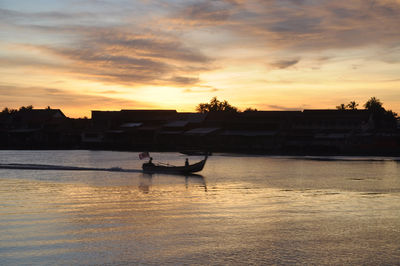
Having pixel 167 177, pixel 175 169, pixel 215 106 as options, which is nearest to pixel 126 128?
pixel 215 106

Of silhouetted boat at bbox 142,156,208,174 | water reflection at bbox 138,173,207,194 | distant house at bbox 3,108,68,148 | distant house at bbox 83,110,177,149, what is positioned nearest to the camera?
water reflection at bbox 138,173,207,194

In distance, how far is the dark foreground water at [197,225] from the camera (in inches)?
506

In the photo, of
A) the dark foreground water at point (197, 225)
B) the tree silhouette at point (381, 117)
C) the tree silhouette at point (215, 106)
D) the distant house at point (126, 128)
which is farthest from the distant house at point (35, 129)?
the dark foreground water at point (197, 225)

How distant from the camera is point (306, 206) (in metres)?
21.8

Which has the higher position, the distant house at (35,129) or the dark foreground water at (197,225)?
the distant house at (35,129)

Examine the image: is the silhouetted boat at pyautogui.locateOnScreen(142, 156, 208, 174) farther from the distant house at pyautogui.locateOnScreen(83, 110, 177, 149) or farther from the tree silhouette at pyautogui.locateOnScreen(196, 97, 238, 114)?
the tree silhouette at pyautogui.locateOnScreen(196, 97, 238, 114)

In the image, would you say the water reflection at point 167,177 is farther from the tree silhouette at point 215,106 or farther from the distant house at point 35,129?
the tree silhouette at point 215,106

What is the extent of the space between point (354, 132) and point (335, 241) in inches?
2576

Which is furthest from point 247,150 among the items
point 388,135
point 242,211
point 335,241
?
point 335,241

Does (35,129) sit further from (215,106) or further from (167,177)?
(167,177)

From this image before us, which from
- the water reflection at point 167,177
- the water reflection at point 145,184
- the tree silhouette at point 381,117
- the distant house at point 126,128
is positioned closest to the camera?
the water reflection at point 145,184

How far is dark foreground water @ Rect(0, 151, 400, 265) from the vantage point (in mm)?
12844

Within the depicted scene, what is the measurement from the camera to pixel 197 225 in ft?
54.7

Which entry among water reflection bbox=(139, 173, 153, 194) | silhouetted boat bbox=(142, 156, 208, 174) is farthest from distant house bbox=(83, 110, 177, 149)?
water reflection bbox=(139, 173, 153, 194)
